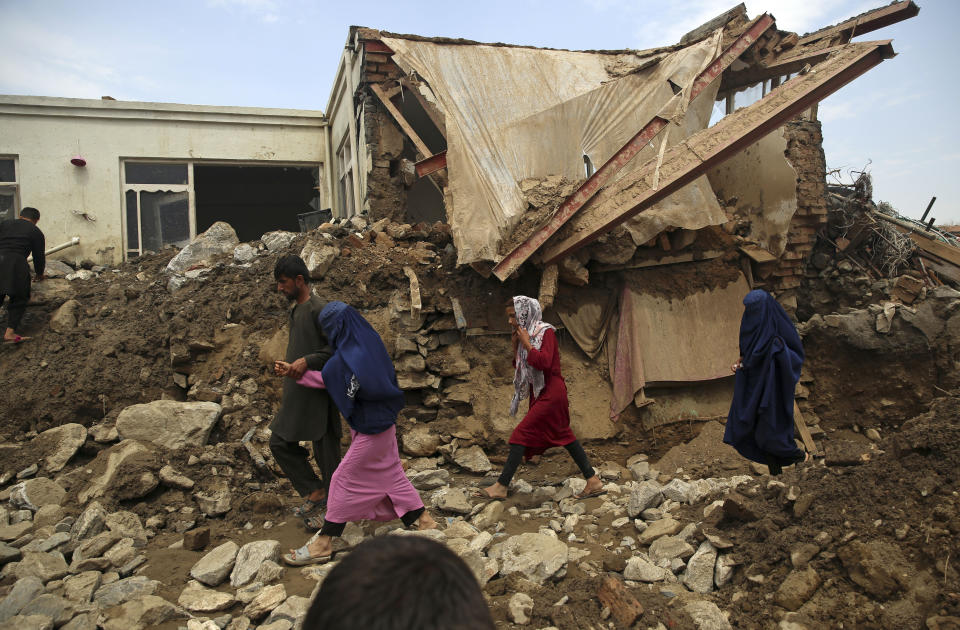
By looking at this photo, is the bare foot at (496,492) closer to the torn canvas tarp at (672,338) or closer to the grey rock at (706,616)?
the grey rock at (706,616)

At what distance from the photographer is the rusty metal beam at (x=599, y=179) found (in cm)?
566

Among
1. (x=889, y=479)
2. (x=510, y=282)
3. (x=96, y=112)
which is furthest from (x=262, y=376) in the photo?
(x=96, y=112)

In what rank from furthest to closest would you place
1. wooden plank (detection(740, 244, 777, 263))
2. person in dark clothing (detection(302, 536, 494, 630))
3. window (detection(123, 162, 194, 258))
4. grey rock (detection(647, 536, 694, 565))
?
window (detection(123, 162, 194, 258)) < wooden plank (detection(740, 244, 777, 263)) < grey rock (detection(647, 536, 694, 565)) < person in dark clothing (detection(302, 536, 494, 630))

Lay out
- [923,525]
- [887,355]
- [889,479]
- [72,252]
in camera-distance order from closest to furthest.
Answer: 1. [923,525]
2. [889,479]
3. [887,355]
4. [72,252]

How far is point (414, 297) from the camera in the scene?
608 centimetres

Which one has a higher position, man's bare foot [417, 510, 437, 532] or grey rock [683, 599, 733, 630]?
man's bare foot [417, 510, 437, 532]

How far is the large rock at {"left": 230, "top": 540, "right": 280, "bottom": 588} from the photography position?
10.8 ft

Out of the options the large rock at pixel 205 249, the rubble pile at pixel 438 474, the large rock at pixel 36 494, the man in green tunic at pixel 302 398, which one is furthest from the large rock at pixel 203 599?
the large rock at pixel 205 249

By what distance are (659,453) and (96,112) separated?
33.4 feet

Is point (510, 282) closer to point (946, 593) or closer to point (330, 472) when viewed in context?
point (330, 472)

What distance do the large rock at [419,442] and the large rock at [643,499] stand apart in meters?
2.14

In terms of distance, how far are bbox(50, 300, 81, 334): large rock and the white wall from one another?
374 centimetres

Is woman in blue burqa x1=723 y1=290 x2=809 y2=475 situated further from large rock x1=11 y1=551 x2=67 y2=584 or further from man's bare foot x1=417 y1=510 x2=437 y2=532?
large rock x1=11 y1=551 x2=67 y2=584

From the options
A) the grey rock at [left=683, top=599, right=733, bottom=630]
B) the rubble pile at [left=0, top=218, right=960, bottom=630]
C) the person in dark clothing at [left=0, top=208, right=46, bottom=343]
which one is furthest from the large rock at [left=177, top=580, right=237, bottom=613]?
the person in dark clothing at [left=0, top=208, right=46, bottom=343]
